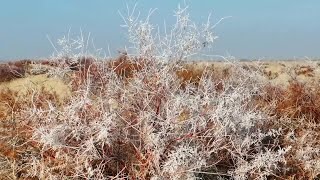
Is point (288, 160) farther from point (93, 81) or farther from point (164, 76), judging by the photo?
point (93, 81)

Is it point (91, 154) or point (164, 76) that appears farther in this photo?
point (164, 76)

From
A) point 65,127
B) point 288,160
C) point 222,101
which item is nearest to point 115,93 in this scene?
point 65,127

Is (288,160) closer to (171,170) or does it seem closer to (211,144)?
(211,144)

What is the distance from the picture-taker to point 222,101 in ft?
27.4

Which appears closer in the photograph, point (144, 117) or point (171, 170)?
point (171, 170)

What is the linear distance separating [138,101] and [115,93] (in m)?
0.37

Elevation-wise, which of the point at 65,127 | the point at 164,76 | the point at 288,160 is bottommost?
the point at 288,160

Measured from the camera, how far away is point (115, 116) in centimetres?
826

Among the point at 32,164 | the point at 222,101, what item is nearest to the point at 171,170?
the point at 222,101

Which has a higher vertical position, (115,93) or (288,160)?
(115,93)

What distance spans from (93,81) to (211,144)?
193 centimetres

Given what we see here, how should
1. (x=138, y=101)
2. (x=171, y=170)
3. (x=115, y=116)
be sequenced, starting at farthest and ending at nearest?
(x=138, y=101) < (x=115, y=116) < (x=171, y=170)

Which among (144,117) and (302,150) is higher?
(144,117)

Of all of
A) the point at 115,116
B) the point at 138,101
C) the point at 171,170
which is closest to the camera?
the point at 171,170
